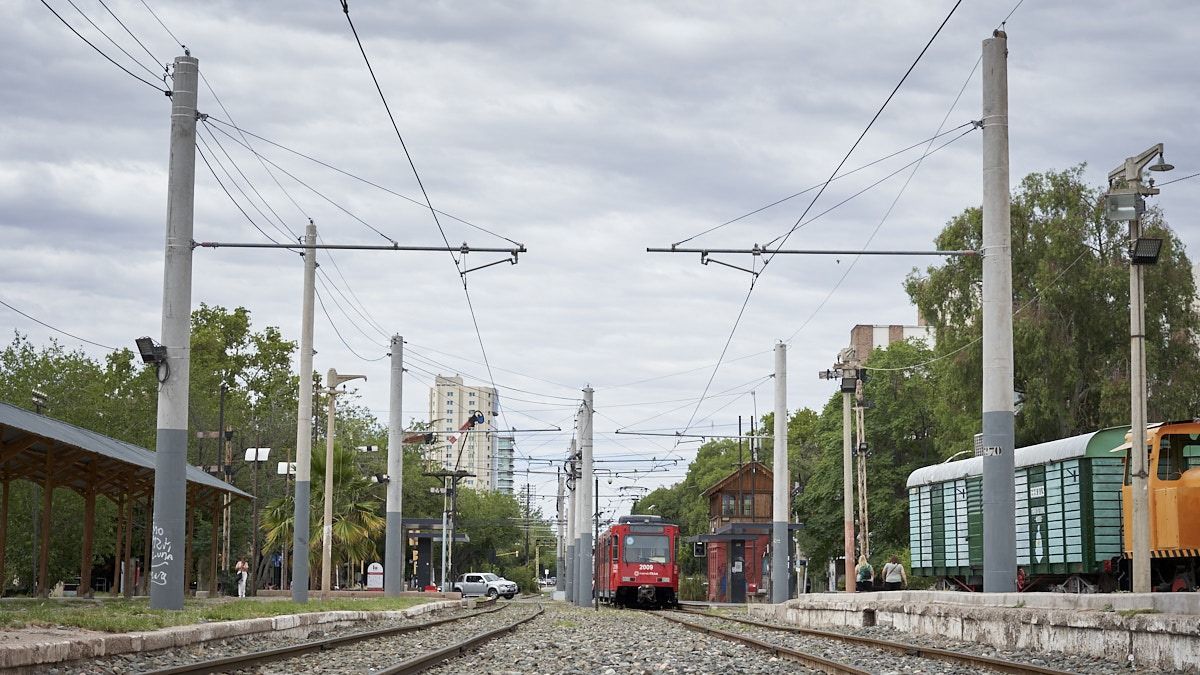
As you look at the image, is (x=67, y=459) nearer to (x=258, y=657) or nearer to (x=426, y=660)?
(x=258, y=657)

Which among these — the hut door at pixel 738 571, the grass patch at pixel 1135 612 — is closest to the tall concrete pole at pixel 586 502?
the hut door at pixel 738 571

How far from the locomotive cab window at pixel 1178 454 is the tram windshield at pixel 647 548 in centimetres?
3214

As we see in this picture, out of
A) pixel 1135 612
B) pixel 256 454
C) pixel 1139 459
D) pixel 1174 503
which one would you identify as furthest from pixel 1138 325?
pixel 256 454

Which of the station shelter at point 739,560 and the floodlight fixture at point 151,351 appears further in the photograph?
the station shelter at point 739,560

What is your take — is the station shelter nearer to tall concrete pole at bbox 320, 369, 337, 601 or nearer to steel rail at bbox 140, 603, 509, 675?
tall concrete pole at bbox 320, 369, 337, 601

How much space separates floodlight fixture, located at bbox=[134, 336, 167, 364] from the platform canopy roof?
2054 millimetres

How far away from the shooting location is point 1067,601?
1630 centimetres

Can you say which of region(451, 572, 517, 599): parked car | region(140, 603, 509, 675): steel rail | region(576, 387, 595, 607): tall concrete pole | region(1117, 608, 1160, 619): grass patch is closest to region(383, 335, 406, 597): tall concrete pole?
region(576, 387, 595, 607): tall concrete pole

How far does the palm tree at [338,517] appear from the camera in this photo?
165ft

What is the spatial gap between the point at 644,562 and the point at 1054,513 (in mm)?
27562

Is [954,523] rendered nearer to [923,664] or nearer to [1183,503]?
[1183,503]

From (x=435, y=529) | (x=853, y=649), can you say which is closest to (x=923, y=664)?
(x=853, y=649)

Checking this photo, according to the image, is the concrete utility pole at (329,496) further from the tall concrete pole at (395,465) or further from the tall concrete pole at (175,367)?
the tall concrete pole at (175,367)

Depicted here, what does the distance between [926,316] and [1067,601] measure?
36616 mm
